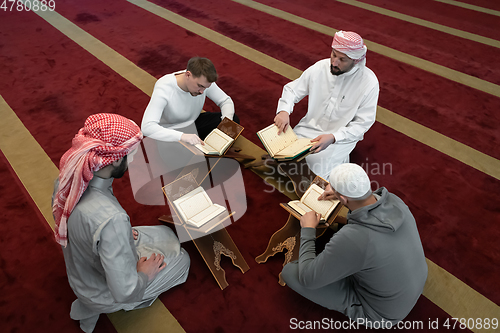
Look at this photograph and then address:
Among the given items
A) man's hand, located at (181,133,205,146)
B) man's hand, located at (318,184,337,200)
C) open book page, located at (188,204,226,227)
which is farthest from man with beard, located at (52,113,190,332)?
man's hand, located at (318,184,337,200)

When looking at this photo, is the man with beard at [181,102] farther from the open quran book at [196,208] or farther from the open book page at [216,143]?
the open quran book at [196,208]

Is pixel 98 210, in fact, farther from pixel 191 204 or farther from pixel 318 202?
pixel 318 202

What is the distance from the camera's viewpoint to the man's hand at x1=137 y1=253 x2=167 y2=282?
1891 millimetres

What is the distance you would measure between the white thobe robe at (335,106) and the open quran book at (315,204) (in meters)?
0.62

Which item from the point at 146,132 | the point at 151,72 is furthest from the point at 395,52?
the point at 146,132

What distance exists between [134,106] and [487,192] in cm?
362

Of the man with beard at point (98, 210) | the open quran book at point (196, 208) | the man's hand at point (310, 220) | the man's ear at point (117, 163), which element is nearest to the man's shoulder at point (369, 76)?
the man's hand at point (310, 220)

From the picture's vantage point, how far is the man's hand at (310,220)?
211 centimetres

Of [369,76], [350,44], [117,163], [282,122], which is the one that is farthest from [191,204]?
[369,76]

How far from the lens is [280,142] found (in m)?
2.84

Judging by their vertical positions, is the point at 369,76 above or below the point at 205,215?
above

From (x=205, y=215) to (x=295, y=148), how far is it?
96 centimetres

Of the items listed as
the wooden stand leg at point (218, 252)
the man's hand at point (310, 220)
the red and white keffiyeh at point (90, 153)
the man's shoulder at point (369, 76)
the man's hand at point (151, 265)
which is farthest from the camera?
the man's shoulder at point (369, 76)

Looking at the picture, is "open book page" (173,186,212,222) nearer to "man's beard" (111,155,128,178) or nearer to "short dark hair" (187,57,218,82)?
"man's beard" (111,155,128,178)
